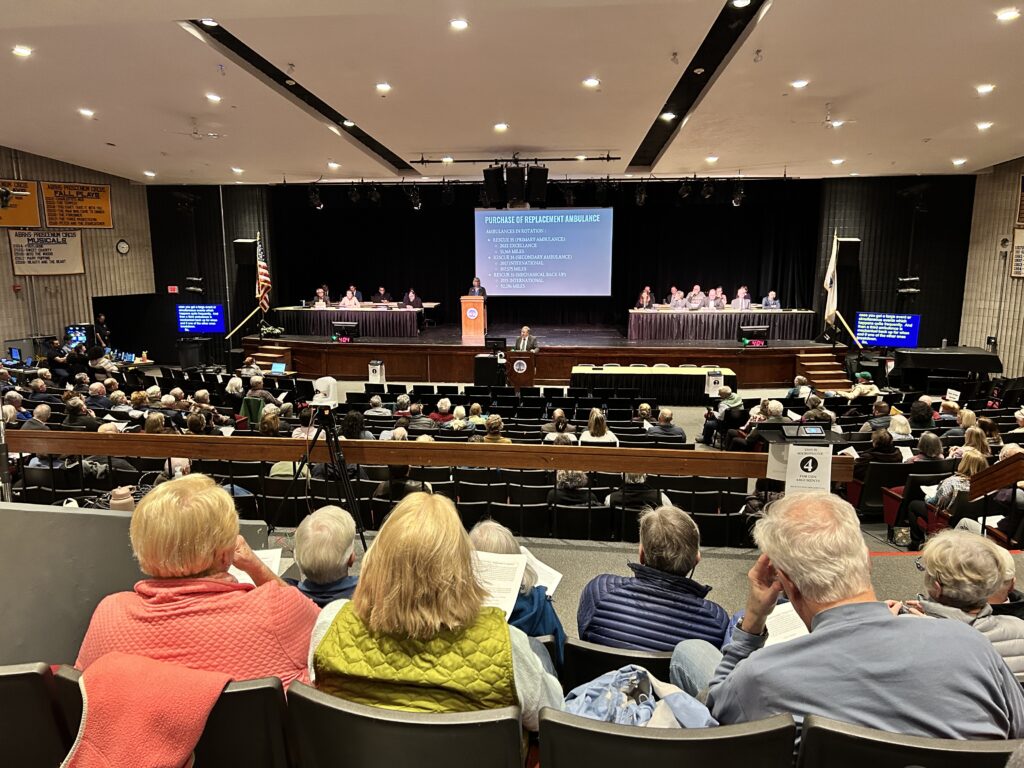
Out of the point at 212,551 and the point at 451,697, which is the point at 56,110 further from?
the point at 451,697

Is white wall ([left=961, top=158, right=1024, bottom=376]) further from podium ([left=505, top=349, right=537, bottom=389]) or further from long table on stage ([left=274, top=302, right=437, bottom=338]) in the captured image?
long table on stage ([left=274, top=302, right=437, bottom=338])

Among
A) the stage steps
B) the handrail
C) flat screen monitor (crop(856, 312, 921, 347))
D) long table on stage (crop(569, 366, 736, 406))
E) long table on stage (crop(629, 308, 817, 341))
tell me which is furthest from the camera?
long table on stage (crop(629, 308, 817, 341))

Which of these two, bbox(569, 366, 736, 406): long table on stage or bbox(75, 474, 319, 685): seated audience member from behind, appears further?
bbox(569, 366, 736, 406): long table on stage

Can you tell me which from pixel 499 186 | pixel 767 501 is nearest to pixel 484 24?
pixel 767 501

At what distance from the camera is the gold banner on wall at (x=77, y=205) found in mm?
13781

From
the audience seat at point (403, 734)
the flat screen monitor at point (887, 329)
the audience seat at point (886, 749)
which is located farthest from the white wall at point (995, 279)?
the audience seat at point (403, 734)

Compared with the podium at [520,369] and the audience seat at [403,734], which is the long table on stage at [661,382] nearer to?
the podium at [520,369]

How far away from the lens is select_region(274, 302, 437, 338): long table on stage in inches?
626

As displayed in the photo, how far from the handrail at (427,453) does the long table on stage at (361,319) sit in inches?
460

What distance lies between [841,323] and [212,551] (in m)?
16.1

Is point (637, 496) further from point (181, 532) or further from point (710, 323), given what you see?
point (710, 323)

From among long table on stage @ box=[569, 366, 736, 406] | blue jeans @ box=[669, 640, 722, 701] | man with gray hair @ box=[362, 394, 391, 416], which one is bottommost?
long table on stage @ box=[569, 366, 736, 406]

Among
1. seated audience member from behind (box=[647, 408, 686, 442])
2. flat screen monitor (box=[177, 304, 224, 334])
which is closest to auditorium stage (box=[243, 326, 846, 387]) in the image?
flat screen monitor (box=[177, 304, 224, 334])

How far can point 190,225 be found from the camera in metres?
17.1
